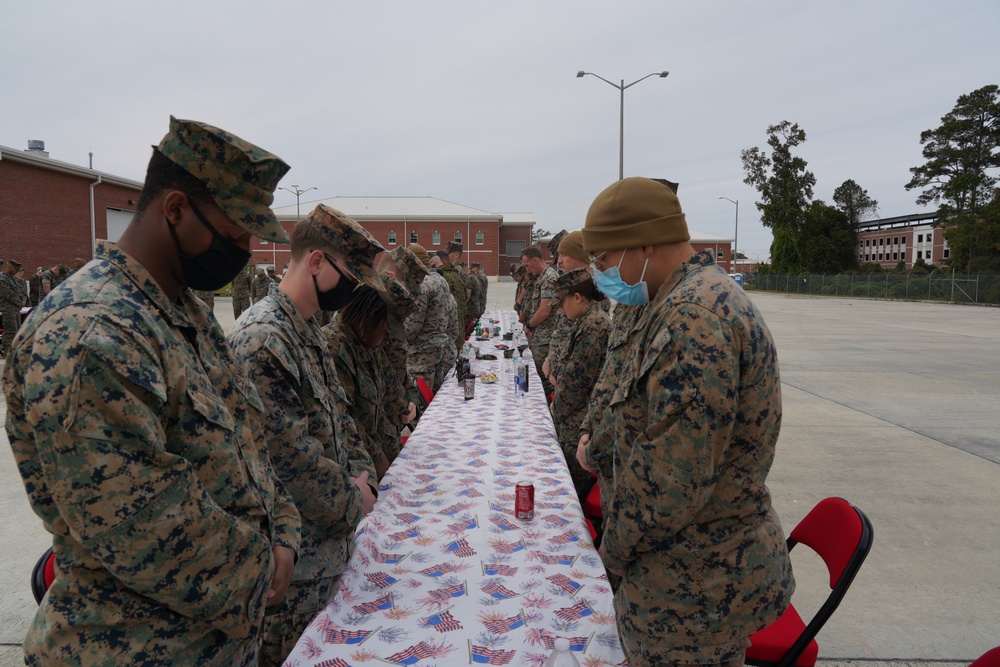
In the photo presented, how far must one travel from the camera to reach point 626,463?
67.8 inches

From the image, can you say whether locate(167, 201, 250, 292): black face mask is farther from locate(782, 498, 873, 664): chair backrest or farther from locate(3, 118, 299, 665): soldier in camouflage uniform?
locate(782, 498, 873, 664): chair backrest

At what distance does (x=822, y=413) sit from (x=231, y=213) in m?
8.46

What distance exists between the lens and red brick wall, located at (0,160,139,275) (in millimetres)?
22219

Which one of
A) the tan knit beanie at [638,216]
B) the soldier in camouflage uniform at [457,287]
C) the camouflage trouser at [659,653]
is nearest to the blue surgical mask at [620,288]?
the tan knit beanie at [638,216]

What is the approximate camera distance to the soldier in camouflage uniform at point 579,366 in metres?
3.95

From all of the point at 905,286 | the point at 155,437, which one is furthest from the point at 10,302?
the point at 905,286

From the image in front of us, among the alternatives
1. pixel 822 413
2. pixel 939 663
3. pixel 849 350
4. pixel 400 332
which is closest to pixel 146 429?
pixel 400 332

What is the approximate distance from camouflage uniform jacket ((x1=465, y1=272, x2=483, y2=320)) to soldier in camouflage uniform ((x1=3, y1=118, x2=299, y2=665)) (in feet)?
37.8

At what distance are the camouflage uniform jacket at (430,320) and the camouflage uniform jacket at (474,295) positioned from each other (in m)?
6.42

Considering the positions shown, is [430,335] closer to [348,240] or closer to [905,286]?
[348,240]

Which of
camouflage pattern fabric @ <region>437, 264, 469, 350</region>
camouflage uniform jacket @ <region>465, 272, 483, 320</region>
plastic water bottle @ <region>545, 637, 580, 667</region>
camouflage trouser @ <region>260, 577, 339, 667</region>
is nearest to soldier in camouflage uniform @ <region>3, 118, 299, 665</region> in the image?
camouflage trouser @ <region>260, 577, 339, 667</region>

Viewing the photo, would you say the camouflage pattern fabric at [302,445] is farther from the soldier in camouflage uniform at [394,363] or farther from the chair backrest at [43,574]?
the soldier in camouflage uniform at [394,363]

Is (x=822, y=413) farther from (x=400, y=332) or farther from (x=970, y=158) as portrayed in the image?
(x=970, y=158)

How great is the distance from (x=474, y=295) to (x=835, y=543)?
11650 mm
